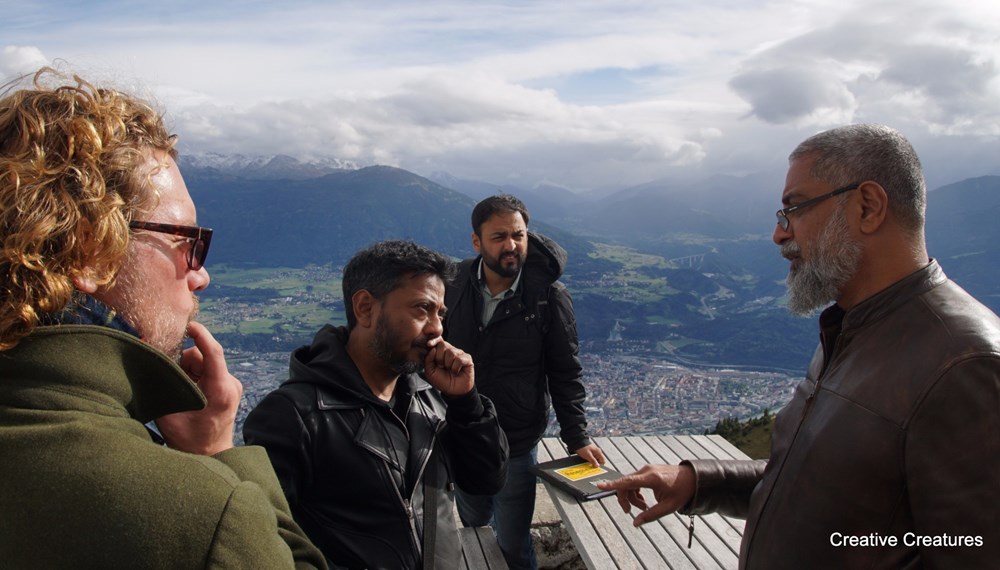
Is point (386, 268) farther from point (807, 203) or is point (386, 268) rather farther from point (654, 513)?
point (807, 203)

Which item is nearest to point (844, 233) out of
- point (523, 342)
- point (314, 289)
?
point (523, 342)

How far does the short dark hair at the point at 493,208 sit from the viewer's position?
16.2 feet

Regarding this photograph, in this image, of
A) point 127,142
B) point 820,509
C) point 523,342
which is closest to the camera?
point 127,142

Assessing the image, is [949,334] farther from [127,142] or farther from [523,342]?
[523,342]

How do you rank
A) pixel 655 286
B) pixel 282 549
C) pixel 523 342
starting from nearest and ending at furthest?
pixel 282 549 → pixel 523 342 → pixel 655 286

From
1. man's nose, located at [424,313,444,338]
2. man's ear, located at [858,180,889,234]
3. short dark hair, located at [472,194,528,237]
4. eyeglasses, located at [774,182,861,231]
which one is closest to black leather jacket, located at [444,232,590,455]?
short dark hair, located at [472,194,528,237]

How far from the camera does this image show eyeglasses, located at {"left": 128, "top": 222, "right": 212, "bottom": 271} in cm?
131

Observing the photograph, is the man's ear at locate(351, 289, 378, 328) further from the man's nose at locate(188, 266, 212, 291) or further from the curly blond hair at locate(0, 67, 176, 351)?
the curly blond hair at locate(0, 67, 176, 351)

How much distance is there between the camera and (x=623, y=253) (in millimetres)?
121625

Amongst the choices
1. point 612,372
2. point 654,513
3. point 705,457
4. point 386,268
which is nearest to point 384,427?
point 386,268

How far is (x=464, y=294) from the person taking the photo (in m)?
4.80

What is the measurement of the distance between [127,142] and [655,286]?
96.9m

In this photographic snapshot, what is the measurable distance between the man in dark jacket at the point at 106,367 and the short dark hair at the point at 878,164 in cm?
218

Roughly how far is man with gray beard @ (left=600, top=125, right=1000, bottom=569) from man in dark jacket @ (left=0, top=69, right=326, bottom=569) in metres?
1.57
